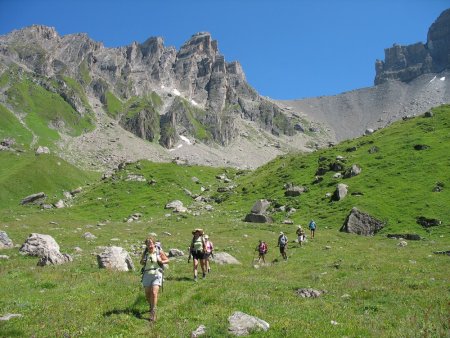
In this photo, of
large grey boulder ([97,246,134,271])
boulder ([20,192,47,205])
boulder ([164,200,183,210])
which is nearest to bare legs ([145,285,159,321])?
large grey boulder ([97,246,134,271])

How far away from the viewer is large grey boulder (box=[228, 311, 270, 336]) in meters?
13.1

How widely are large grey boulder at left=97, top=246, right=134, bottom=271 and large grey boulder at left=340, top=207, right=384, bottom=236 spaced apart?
3652 centimetres

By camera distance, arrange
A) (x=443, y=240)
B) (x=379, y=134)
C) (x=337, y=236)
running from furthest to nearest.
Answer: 1. (x=379, y=134)
2. (x=337, y=236)
3. (x=443, y=240)

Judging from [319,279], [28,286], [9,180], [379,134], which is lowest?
[319,279]

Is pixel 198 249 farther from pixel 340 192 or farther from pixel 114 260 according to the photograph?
pixel 340 192

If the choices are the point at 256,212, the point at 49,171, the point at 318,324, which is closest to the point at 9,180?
the point at 49,171

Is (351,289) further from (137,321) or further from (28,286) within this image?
(28,286)

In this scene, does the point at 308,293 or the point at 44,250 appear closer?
the point at 308,293

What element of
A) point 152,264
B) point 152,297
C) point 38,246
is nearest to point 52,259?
point 38,246

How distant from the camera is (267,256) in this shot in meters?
39.5

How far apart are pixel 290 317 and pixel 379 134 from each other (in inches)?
3896

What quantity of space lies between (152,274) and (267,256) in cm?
2514

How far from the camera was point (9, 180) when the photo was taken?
93.4m

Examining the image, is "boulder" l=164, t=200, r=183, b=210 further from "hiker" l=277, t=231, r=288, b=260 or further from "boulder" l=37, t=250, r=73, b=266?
"boulder" l=37, t=250, r=73, b=266
